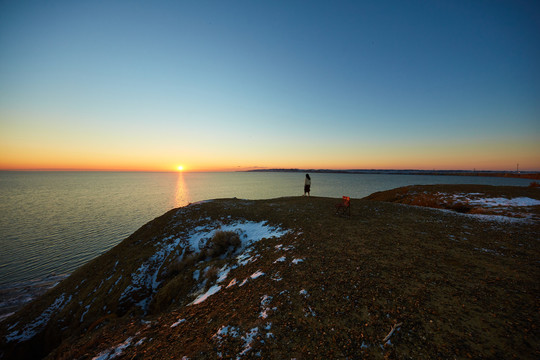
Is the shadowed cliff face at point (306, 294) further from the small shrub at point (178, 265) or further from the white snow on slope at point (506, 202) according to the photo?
the white snow on slope at point (506, 202)

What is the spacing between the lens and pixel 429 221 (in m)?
14.1

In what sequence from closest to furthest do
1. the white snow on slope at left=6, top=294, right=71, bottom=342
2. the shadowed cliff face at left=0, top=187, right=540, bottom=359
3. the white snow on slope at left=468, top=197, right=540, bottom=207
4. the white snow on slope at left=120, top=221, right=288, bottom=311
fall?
the shadowed cliff face at left=0, top=187, right=540, bottom=359 → the white snow on slope at left=6, top=294, right=71, bottom=342 → the white snow on slope at left=120, top=221, right=288, bottom=311 → the white snow on slope at left=468, top=197, right=540, bottom=207

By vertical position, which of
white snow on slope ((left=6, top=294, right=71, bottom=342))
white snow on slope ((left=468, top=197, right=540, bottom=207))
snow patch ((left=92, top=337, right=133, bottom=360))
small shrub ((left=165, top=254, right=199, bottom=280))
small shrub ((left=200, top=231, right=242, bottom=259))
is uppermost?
white snow on slope ((left=468, top=197, right=540, bottom=207))

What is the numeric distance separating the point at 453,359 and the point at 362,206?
16619mm

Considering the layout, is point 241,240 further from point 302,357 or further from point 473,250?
point 473,250

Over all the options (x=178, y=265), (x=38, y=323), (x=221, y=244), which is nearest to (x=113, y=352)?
(x=178, y=265)

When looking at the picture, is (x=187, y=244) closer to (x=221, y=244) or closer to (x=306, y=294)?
(x=221, y=244)

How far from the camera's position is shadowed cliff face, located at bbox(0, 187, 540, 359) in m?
4.73

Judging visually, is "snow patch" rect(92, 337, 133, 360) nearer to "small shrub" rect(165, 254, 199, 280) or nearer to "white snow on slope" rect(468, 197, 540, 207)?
"small shrub" rect(165, 254, 199, 280)

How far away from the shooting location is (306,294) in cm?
638

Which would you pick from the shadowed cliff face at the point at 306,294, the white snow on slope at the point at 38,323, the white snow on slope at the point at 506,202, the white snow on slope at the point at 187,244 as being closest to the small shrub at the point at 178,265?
the shadowed cliff face at the point at 306,294

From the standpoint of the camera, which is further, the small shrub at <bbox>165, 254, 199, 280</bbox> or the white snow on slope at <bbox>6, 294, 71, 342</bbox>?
the small shrub at <bbox>165, 254, 199, 280</bbox>

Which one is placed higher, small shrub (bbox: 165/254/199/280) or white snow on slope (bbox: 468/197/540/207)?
white snow on slope (bbox: 468/197/540/207)

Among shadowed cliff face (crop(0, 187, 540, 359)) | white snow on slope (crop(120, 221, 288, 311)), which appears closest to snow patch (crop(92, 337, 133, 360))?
shadowed cliff face (crop(0, 187, 540, 359))
